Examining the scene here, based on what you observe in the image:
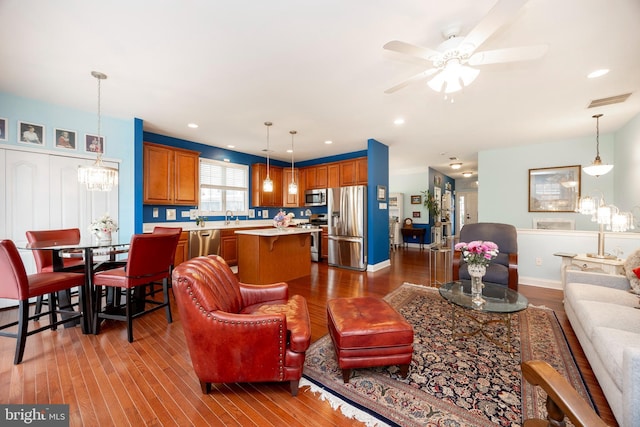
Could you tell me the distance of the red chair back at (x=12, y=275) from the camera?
2.02 metres

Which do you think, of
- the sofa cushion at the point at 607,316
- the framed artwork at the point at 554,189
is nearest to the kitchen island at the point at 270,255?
the sofa cushion at the point at 607,316

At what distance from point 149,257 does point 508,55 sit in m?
3.46

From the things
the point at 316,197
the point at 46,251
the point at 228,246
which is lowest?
the point at 228,246

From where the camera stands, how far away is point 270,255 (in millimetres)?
4191

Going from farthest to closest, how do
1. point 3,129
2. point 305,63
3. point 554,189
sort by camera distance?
point 554,189
point 3,129
point 305,63

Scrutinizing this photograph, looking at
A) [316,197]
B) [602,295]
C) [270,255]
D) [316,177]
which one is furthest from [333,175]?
[602,295]

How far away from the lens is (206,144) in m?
5.38

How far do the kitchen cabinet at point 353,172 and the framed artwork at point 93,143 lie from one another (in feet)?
14.4

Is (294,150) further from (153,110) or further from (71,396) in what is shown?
(71,396)

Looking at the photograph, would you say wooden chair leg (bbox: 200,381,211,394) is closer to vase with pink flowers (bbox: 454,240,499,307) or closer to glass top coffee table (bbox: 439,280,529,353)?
glass top coffee table (bbox: 439,280,529,353)

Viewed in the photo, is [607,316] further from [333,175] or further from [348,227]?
[333,175]

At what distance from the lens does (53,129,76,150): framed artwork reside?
3.39 meters

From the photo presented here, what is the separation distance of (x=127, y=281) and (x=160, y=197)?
2.43 m

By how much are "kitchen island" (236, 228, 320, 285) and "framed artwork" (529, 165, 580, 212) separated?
480 cm
